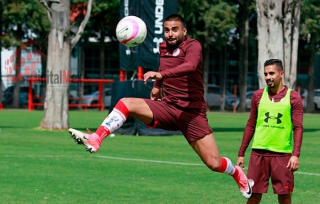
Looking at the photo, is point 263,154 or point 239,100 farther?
point 239,100

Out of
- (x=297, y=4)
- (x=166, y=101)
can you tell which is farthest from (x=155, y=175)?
(x=297, y=4)

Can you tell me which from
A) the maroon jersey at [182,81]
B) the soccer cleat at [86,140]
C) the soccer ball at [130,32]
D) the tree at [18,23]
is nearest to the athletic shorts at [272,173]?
the maroon jersey at [182,81]

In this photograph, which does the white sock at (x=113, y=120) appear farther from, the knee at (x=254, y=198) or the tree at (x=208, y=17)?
the tree at (x=208, y=17)

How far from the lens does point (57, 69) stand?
28.7m

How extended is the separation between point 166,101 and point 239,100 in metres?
51.8

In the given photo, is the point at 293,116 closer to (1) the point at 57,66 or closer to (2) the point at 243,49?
(1) the point at 57,66

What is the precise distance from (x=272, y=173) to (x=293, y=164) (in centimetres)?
42

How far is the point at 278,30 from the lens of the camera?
26703 mm

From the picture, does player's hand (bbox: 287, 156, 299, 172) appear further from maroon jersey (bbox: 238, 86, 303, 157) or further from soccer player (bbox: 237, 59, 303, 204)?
soccer player (bbox: 237, 59, 303, 204)

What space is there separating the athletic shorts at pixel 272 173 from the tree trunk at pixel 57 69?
19.9 m

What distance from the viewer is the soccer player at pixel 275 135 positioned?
29.4 feet

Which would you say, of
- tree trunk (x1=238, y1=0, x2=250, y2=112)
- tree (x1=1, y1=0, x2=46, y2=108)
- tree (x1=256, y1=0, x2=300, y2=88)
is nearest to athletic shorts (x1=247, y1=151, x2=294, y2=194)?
tree (x1=256, y1=0, x2=300, y2=88)

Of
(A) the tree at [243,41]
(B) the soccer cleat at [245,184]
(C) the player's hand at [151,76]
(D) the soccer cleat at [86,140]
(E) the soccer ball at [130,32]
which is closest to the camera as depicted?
(C) the player's hand at [151,76]

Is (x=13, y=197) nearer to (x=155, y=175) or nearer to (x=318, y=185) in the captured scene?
(x=155, y=175)
